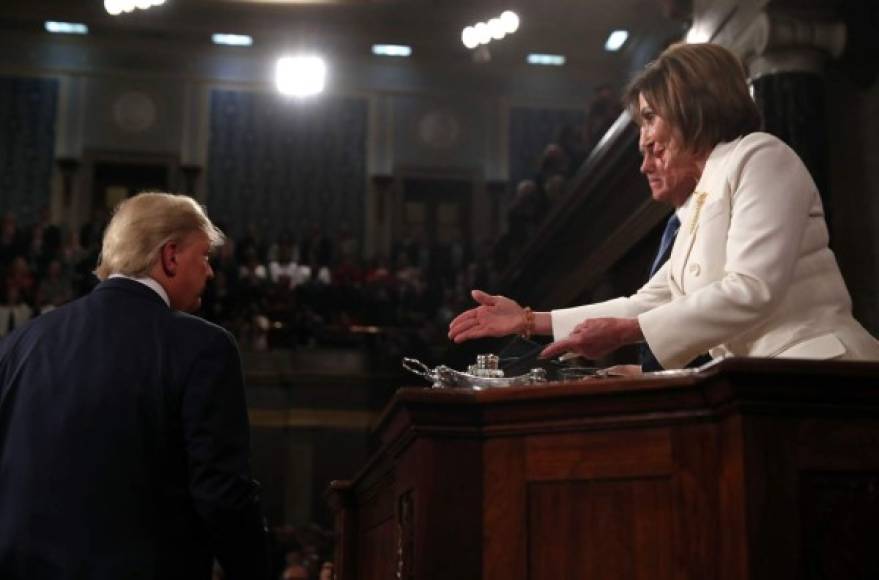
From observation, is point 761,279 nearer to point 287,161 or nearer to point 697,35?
point 697,35

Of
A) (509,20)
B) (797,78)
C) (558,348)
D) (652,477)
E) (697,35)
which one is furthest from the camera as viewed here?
(509,20)

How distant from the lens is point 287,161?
639 inches

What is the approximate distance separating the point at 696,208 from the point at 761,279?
0.29 m

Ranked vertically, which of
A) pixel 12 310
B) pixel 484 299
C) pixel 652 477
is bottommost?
pixel 652 477

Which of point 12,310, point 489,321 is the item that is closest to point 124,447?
point 489,321

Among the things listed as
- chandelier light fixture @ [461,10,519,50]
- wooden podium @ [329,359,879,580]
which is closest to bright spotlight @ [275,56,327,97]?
chandelier light fixture @ [461,10,519,50]

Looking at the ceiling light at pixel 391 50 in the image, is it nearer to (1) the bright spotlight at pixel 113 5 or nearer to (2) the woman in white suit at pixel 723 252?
(1) the bright spotlight at pixel 113 5

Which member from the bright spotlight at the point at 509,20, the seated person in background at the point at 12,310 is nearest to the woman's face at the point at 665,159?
the seated person in background at the point at 12,310

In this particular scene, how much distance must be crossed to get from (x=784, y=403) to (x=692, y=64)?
844 millimetres

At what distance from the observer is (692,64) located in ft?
6.89

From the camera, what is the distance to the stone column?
4.00 m

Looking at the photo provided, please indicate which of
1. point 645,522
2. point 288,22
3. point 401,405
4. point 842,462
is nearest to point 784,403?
point 842,462

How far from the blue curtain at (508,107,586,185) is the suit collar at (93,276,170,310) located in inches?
565

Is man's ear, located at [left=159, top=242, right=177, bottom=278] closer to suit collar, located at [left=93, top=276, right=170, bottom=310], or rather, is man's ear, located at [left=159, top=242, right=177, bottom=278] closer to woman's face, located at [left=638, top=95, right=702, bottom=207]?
suit collar, located at [left=93, top=276, right=170, bottom=310]
